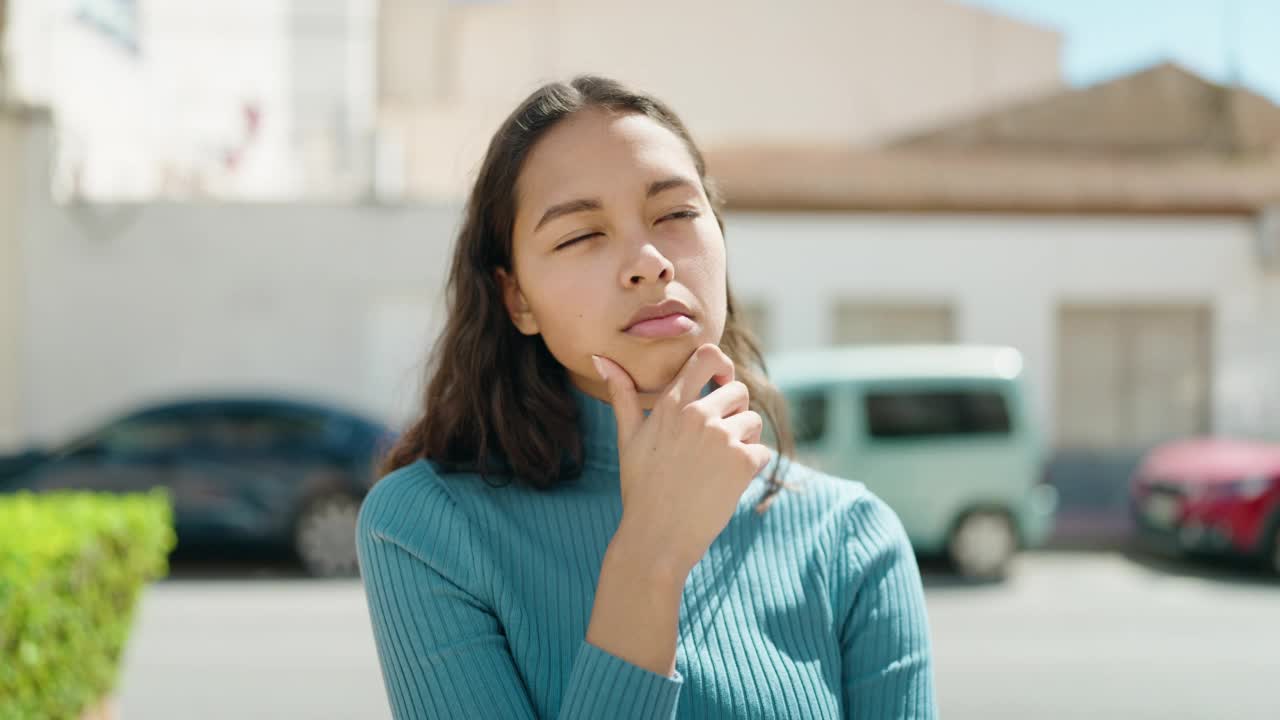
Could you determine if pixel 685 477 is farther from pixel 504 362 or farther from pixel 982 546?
pixel 982 546

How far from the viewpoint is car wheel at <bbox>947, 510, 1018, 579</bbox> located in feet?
31.1

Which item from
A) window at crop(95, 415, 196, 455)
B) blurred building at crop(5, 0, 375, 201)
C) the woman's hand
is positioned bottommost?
window at crop(95, 415, 196, 455)

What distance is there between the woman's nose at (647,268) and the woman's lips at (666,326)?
5 cm

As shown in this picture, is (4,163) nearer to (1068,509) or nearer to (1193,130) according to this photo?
(1068,509)

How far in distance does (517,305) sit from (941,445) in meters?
8.45

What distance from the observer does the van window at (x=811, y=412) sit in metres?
9.59

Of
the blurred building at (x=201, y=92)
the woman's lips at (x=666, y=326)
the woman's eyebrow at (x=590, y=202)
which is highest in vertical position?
the blurred building at (x=201, y=92)

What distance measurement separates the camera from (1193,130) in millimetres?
18297

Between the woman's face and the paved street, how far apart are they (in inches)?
184

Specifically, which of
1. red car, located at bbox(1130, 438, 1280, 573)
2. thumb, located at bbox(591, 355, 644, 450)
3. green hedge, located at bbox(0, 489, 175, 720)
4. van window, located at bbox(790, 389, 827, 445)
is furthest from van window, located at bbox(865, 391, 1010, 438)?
thumb, located at bbox(591, 355, 644, 450)

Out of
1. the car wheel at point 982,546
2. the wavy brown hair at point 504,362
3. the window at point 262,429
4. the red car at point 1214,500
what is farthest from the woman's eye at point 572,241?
the red car at point 1214,500

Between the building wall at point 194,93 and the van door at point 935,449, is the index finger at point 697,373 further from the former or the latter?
the building wall at point 194,93

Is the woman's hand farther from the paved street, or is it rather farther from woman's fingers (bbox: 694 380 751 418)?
the paved street

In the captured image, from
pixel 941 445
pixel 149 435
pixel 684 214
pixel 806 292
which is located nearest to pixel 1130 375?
pixel 806 292
